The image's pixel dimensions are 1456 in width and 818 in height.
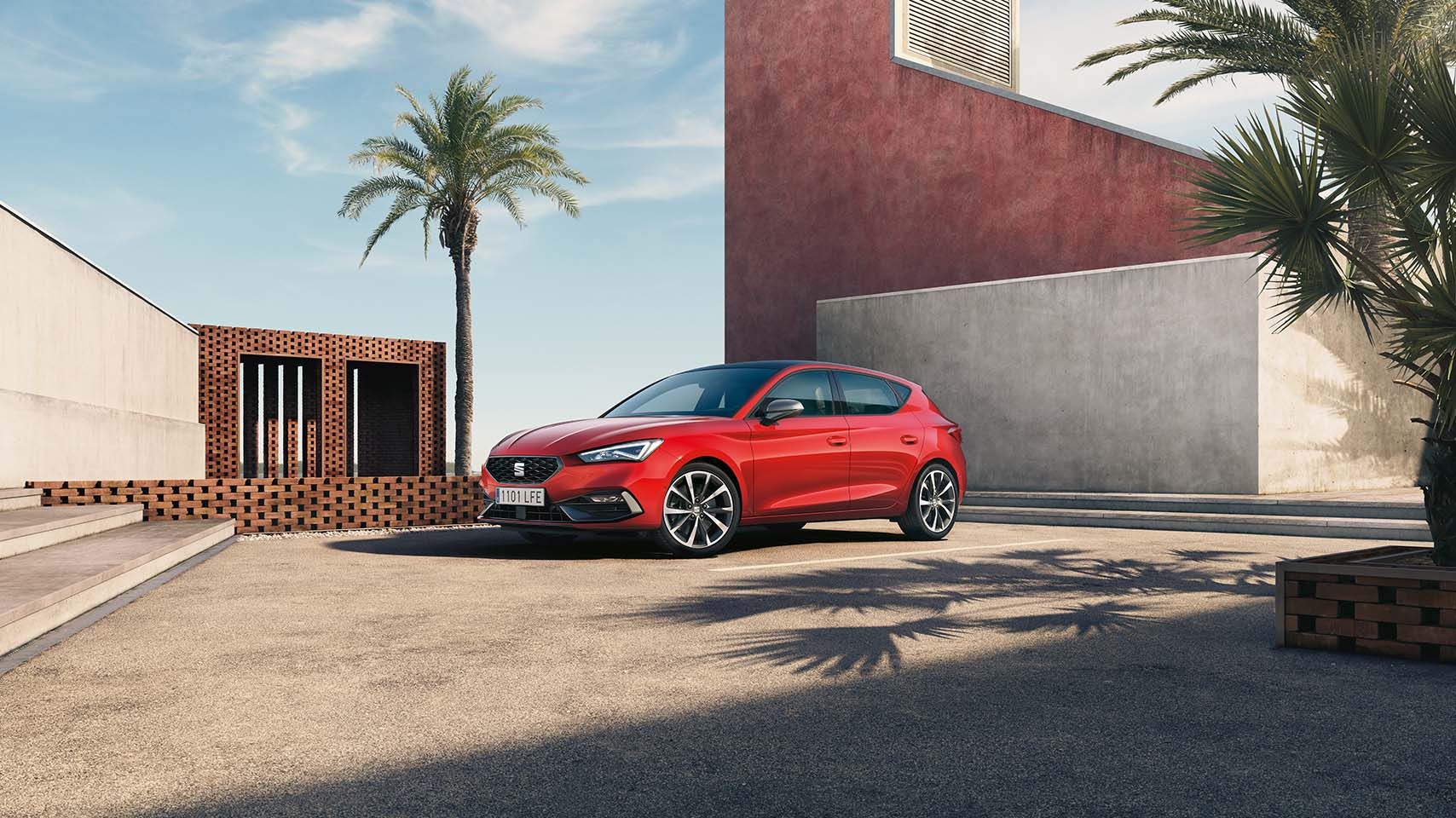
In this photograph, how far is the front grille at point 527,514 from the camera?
8.13 meters

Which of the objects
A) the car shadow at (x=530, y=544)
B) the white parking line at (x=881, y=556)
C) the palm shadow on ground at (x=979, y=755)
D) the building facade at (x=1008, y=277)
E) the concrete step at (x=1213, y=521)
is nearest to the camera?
the palm shadow on ground at (x=979, y=755)

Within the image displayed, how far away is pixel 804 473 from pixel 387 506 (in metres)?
4.59

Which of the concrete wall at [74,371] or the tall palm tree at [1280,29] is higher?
the tall palm tree at [1280,29]

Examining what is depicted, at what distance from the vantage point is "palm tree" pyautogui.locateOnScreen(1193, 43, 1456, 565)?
506 cm

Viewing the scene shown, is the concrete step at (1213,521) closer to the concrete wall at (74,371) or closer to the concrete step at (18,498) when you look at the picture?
the concrete step at (18,498)

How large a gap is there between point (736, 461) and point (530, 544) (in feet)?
7.29

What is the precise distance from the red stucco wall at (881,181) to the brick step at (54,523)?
55.1ft

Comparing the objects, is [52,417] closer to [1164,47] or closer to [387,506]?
[387,506]

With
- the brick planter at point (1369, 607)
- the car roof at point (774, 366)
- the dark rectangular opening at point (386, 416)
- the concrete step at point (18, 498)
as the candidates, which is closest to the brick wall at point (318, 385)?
the dark rectangular opening at point (386, 416)

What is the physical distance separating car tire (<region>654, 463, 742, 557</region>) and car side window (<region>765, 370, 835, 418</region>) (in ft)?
3.34

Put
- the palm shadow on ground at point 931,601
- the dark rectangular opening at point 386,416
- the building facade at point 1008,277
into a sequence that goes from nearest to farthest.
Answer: the palm shadow on ground at point 931,601 < the building facade at point 1008,277 < the dark rectangular opening at point 386,416

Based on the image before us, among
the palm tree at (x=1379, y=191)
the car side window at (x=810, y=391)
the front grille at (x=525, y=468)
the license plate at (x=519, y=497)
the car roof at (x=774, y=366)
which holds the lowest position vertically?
the license plate at (x=519, y=497)

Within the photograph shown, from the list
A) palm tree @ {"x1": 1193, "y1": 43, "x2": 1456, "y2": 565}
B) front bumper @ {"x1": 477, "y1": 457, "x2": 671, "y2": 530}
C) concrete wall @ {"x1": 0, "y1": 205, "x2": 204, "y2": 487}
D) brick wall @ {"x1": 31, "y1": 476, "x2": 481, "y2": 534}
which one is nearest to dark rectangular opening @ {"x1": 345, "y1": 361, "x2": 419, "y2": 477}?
concrete wall @ {"x1": 0, "y1": 205, "x2": 204, "y2": 487}

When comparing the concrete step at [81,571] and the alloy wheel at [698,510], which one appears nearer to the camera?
the concrete step at [81,571]
